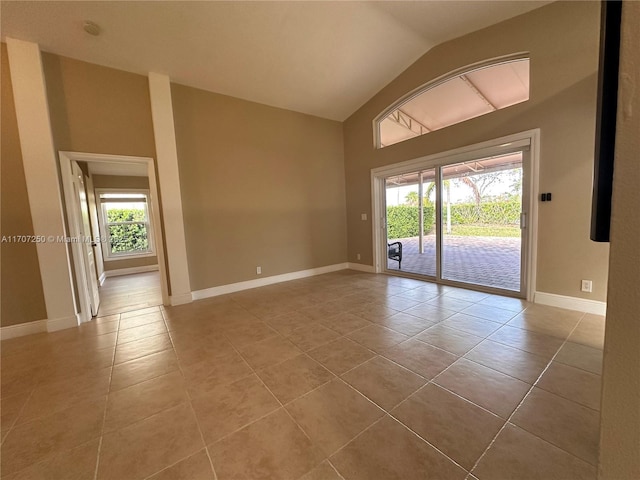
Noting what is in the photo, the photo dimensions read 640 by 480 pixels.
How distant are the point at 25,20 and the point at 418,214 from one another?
19.1ft

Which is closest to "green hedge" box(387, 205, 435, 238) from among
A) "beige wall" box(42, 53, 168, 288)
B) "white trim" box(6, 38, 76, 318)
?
"beige wall" box(42, 53, 168, 288)

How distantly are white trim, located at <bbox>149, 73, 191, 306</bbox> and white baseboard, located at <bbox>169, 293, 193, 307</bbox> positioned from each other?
0.03m

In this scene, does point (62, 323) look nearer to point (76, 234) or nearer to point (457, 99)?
point (76, 234)

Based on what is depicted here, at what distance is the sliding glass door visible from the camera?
136 inches

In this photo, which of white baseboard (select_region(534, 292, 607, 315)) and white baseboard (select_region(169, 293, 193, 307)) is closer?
white baseboard (select_region(534, 292, 607, 315))

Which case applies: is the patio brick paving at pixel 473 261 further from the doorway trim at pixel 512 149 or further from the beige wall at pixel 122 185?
the beige wall at pixel 122 185

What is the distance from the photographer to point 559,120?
2846 millimetres

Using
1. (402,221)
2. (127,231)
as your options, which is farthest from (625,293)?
(127,231)

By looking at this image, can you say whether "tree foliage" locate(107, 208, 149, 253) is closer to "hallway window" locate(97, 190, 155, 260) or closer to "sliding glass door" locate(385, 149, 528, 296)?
"hallway window" locate(97, 190, 155, 260)

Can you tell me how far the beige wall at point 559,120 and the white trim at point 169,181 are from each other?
14.0 ft

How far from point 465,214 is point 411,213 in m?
1.11

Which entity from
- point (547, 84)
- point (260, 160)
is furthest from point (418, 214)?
point (260, 160)

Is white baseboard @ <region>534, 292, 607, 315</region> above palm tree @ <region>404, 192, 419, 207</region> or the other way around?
the other way around

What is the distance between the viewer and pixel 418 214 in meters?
5.00
